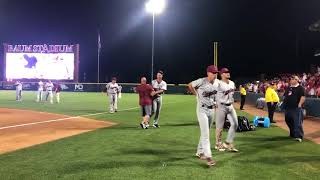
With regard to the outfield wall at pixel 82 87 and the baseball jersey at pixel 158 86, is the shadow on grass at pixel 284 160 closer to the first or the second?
the baseball jersey at pixel 158 86

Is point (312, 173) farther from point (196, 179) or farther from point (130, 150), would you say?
point (130, 150)

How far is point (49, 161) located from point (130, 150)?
7.41 ft

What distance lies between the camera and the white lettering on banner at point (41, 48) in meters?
65.2

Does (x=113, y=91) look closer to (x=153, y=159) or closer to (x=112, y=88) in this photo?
(x=112, y=88)

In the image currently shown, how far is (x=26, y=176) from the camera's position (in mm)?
7941

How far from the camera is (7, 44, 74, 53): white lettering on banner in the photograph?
65250 mm

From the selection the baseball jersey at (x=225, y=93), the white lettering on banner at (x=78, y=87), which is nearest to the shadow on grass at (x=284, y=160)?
the baseball jersey at (x=225, y=93)

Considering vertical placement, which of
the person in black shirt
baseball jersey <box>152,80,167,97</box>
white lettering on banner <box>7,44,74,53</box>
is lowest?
the person in black shirt

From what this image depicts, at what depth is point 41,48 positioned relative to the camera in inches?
2606

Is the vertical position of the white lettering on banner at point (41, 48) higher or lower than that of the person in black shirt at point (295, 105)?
higher

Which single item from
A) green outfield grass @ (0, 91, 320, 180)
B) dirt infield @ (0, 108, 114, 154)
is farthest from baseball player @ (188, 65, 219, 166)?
dirt infield @ (0, 108, 114, 154)

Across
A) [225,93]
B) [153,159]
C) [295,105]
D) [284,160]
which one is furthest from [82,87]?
[284,160]

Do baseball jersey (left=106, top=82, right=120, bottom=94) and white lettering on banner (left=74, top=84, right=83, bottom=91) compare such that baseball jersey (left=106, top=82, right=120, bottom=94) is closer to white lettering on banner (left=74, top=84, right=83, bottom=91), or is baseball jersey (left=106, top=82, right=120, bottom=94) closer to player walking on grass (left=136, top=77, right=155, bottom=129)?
player walking on grass (left=136, top=77, right=155, bottom=129)

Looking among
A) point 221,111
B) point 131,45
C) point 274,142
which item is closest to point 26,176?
point 221,111
